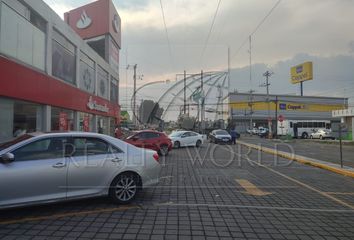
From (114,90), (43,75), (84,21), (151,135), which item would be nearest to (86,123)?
(151,135)

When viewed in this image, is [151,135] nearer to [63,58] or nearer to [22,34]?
[63,58]

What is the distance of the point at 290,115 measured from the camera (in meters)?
89.5

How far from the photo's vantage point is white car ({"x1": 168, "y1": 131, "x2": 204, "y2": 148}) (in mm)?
26859

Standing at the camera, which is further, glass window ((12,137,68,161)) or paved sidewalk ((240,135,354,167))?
paved sidewalk ((240,135,354,167))

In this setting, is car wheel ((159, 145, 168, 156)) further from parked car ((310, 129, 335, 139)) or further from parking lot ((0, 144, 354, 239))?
parked car ((310, 129, 335, 139))

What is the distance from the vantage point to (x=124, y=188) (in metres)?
7.09

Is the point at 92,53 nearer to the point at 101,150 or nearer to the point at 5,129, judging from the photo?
the point at 5,129

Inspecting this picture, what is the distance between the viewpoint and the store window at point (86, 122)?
2492 centimetres

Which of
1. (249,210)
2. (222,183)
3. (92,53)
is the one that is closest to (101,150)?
(249,210)

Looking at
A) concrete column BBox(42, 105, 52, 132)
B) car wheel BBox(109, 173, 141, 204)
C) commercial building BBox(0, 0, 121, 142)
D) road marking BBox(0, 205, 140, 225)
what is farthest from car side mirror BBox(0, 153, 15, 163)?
concrete column BBox(42, 105, 52, 132)

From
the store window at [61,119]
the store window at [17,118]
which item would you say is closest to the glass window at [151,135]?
the store window at [61,119]

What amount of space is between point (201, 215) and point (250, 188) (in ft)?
10.8

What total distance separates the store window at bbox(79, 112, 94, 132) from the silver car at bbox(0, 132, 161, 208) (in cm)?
1827

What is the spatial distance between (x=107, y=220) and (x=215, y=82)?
371ft
